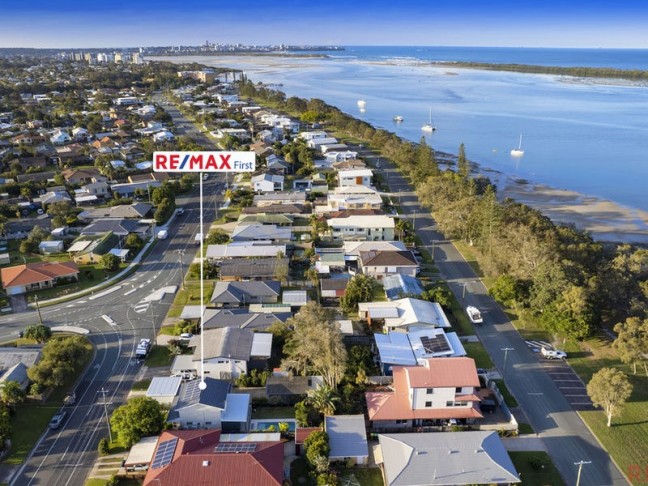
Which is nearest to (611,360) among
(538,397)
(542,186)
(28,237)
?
(538,397)

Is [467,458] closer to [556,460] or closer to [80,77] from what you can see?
[556,460]

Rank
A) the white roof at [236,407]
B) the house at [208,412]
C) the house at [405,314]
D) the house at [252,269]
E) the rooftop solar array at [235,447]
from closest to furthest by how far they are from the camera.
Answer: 1. the rooftop solar array at [235,447]
2. the house at [208,412]
3. the white roof at [236,407]
4. the house at [405,314]
5. the house at [252,269]

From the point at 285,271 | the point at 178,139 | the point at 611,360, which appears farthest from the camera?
the point at 178,139

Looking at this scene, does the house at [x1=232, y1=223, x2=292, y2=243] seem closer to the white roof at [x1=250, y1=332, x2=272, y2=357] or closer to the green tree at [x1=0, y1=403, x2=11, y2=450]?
the white roof at [x1=250, y1=332, x2=272, y2=357]

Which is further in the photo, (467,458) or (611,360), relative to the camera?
(611,360)

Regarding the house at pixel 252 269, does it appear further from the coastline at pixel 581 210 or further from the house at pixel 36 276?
the coastline at pixel 581 210

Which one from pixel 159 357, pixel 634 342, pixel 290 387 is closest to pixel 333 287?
pixel 290 387

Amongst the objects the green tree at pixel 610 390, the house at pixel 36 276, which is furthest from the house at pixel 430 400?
the house at pixel 36 276
